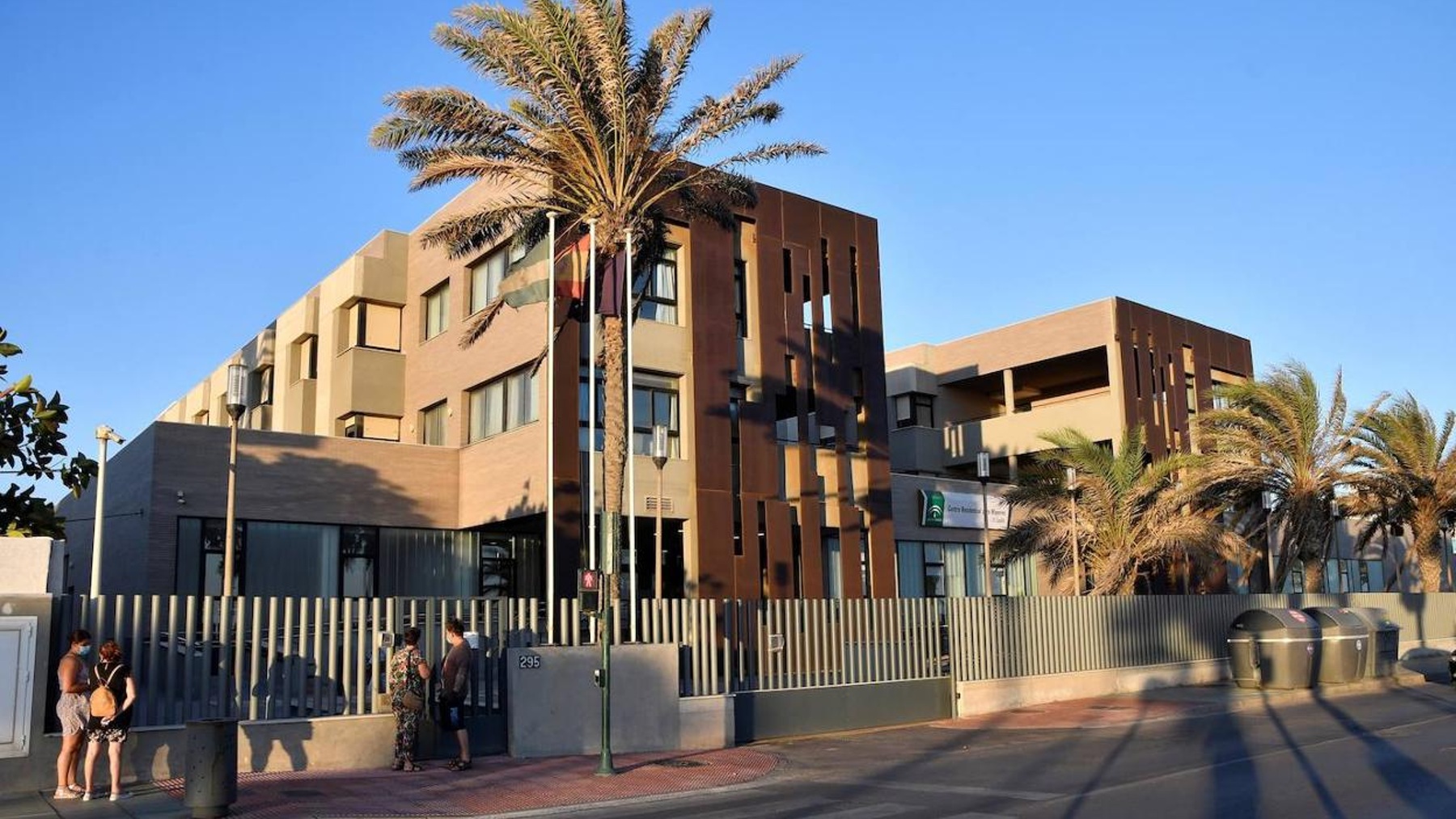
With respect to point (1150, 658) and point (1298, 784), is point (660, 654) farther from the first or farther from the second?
point (1150, 658)

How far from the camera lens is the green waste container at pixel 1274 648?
2564cm

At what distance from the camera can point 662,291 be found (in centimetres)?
2873

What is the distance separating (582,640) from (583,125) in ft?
27.8

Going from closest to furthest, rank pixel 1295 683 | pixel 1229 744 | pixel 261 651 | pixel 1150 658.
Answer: pixel 261 651
pixel 1229 744
pixel 1295 683
pixel 1150 658

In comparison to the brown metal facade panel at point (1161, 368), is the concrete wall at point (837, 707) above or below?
below

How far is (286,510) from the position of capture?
88.3 feet

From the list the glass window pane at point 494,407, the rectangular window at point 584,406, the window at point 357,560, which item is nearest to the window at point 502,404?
the glass window pane at point 494,407

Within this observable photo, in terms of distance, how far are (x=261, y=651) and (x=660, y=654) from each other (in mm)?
5515

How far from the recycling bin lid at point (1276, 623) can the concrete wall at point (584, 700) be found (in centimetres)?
1454

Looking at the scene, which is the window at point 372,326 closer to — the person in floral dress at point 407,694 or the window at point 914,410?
the person in floral dress at point 407,694

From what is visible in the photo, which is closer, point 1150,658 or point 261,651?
point 261,651

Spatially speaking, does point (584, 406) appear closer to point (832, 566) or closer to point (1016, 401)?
point (832, 566)

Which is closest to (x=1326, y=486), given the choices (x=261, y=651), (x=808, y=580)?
(x=808, y=580)

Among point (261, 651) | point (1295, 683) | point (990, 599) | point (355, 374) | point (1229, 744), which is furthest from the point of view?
point (355, 374)
